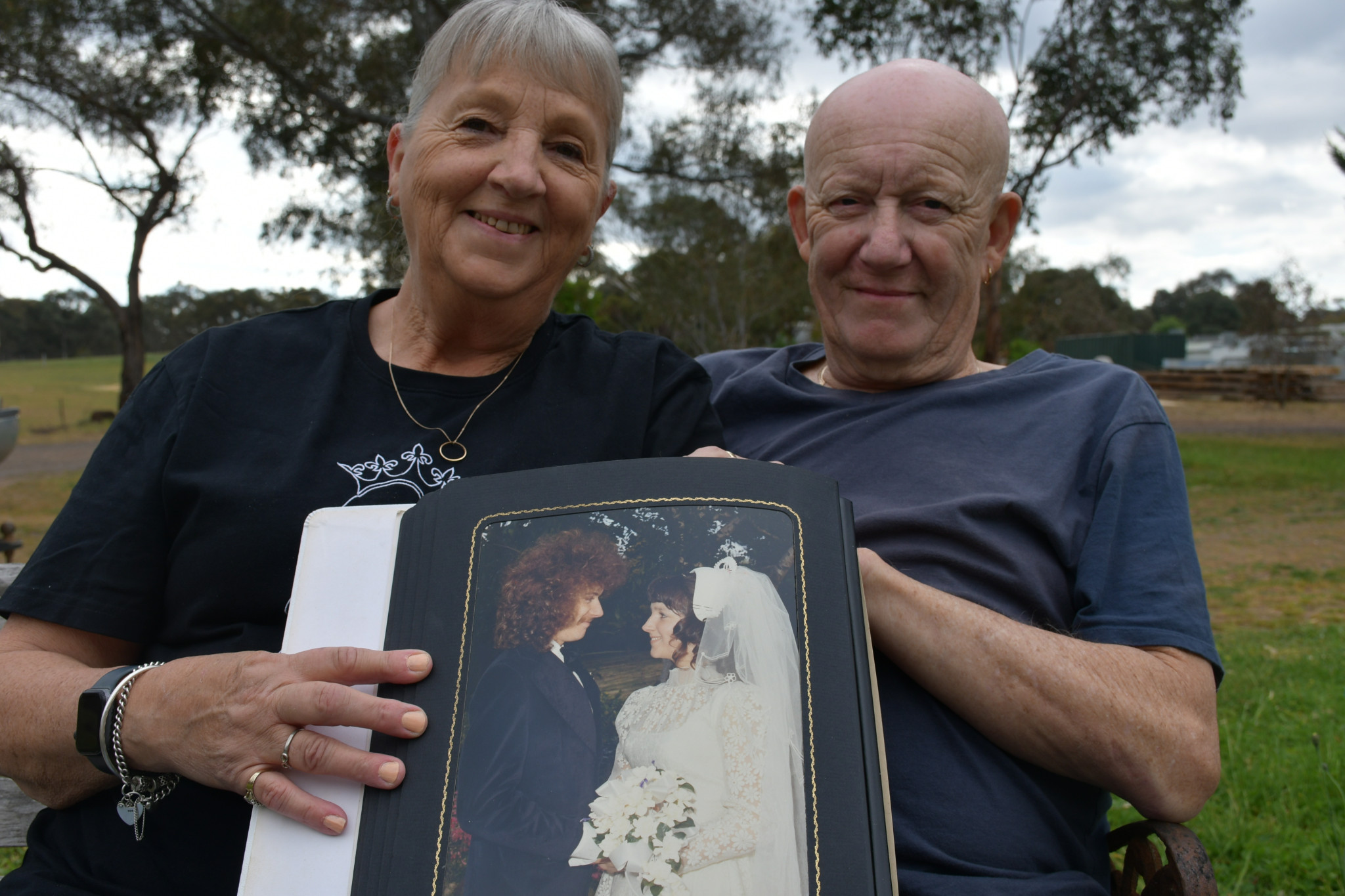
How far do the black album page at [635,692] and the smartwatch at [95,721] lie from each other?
1.55 feet

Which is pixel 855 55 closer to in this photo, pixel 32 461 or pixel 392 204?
pixel 392 204

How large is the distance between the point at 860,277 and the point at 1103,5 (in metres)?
12.4

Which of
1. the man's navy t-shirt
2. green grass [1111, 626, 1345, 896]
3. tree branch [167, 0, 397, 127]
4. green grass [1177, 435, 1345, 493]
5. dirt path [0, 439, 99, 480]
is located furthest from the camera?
dirt path [0, 439, 99, 480]

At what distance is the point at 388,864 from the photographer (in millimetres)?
1004

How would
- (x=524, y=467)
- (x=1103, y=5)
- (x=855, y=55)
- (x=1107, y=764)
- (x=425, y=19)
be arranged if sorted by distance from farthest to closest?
(x=1103, y=5), (x=855, y=55), (x=425, y=19), (x=524, y=467), (x=1107, y=764)

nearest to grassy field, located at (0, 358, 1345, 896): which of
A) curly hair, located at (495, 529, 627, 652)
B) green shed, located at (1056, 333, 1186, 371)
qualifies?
curly hair, located at (495, 529, 627, 652)

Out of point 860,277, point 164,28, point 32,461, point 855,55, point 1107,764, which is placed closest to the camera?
point 1107,764

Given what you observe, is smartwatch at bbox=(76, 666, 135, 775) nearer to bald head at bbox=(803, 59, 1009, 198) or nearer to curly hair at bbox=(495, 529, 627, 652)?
curly hair at bbox=(495, 529, 627, 652)

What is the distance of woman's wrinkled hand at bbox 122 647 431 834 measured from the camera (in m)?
1.05

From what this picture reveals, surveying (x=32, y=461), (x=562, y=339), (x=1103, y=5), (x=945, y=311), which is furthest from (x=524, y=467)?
(x=32, y=461)

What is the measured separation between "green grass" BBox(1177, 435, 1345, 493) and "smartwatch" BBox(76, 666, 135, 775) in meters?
11.5

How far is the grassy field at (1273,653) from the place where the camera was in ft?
8.71

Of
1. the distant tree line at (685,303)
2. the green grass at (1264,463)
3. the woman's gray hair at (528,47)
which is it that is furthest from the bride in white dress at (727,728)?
the green grass at (1264,463)

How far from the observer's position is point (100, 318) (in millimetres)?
35344
